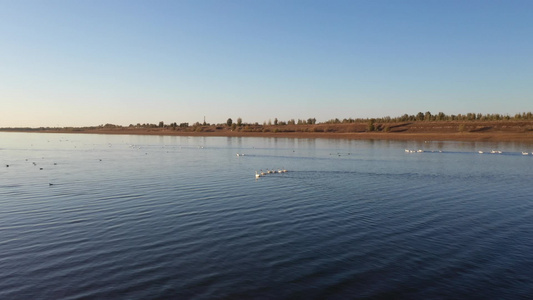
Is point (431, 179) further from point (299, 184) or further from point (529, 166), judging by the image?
point (529, 166)

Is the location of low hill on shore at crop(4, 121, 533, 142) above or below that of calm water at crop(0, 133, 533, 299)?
above

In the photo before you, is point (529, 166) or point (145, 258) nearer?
point (145, 258)

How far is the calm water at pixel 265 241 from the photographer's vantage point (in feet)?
36.0

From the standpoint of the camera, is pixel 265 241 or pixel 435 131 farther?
Answer: pixel 435 131

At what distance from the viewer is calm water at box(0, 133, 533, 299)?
10984 mm

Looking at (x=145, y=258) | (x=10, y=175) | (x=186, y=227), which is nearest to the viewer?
(x=145, y=258)

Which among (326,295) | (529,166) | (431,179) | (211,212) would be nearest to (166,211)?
(211,212)

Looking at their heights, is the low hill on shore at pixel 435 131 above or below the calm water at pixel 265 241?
above

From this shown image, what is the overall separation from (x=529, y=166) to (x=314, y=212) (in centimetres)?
3426

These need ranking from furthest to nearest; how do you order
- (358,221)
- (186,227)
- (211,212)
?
(211,212) < (358,221) < (186,227)

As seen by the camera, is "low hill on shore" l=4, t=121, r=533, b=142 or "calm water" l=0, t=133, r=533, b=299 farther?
"low hill on shore" l=4, t=121, r=533, b=142

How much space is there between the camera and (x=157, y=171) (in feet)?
127

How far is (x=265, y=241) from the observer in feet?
49.5

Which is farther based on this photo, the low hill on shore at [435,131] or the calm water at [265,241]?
the low hill on shore at [435,131]
